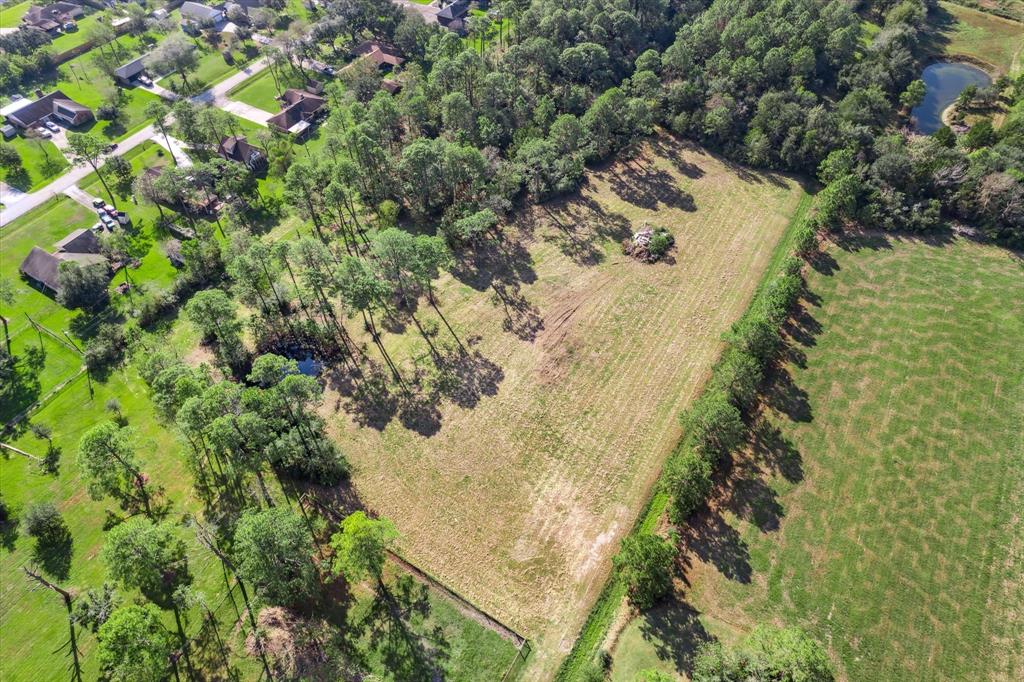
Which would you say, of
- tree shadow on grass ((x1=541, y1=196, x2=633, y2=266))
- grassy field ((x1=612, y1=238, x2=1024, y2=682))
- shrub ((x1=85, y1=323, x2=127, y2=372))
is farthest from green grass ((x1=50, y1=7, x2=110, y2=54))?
grassy field ((x1=612, y1=238, x2=1024, y2=682))

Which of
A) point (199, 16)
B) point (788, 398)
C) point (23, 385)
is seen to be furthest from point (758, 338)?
point (199, 16)

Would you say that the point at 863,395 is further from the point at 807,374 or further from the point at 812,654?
the point at 812,654

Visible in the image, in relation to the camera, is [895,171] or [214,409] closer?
[214,409]

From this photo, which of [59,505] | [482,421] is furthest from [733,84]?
[59,505]

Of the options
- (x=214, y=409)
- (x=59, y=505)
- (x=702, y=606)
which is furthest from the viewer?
(x=59, y=505)

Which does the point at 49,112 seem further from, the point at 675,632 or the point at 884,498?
the point at 884,498

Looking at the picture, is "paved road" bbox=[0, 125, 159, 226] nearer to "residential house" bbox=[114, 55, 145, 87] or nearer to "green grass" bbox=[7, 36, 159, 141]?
"green grass" bbox=[7, 36, 159, 141]
